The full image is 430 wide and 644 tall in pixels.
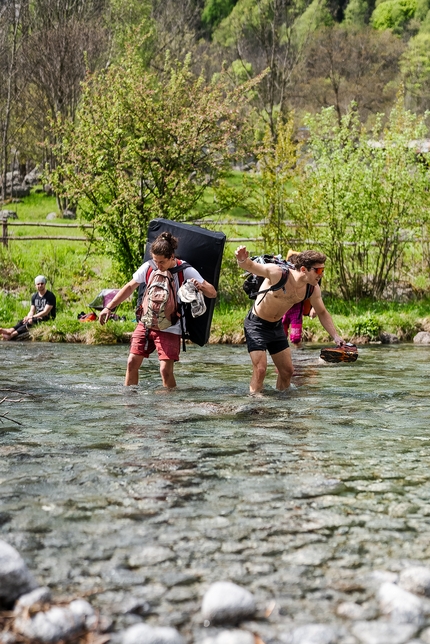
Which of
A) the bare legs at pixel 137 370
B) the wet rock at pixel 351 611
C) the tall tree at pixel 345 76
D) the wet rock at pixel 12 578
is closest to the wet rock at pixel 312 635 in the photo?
the wet rock at pixel 351 611

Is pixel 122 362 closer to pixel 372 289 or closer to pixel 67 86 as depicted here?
pixel 372 289

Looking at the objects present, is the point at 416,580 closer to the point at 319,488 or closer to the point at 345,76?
the point at 319,488

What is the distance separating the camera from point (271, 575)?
14.2 ft

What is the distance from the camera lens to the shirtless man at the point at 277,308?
28.6ft

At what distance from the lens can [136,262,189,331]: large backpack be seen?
30.1 feet

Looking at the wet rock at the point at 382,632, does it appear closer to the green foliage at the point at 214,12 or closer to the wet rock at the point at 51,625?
the wet rock at the point at 51,625

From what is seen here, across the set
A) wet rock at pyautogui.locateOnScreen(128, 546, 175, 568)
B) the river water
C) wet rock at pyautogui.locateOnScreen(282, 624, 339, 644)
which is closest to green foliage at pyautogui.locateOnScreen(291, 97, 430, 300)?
the river water

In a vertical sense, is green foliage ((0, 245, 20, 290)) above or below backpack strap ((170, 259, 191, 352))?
below

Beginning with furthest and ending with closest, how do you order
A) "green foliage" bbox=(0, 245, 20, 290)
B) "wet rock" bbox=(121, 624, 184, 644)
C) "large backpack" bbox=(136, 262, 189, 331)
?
"green foliage" bbox=(0, 245, 20, 290) → "large backpack" bbox=(136, 262, 189, 331) → "wet rock" bbox=(121, 624, 184, 644)

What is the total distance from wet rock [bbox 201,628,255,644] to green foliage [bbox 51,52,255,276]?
1683 centimetres

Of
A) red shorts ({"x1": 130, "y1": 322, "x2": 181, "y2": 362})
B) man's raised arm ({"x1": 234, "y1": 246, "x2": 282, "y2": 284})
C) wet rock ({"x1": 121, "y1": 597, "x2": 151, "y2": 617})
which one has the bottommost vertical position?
wet rock ({"x1": 121, "y1": 597, "x2": 151, "y2": 617})

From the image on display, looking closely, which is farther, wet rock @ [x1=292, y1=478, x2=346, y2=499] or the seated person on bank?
the seated person on bank

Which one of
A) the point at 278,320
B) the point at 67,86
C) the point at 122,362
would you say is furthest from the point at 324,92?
the point at 278,320

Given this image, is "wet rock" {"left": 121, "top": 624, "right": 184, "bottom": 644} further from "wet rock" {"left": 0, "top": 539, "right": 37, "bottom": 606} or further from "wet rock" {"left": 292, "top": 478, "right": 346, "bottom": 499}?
"wet rock" {"left": 292, "top": 478, "right": 346, "bottom": 499}
